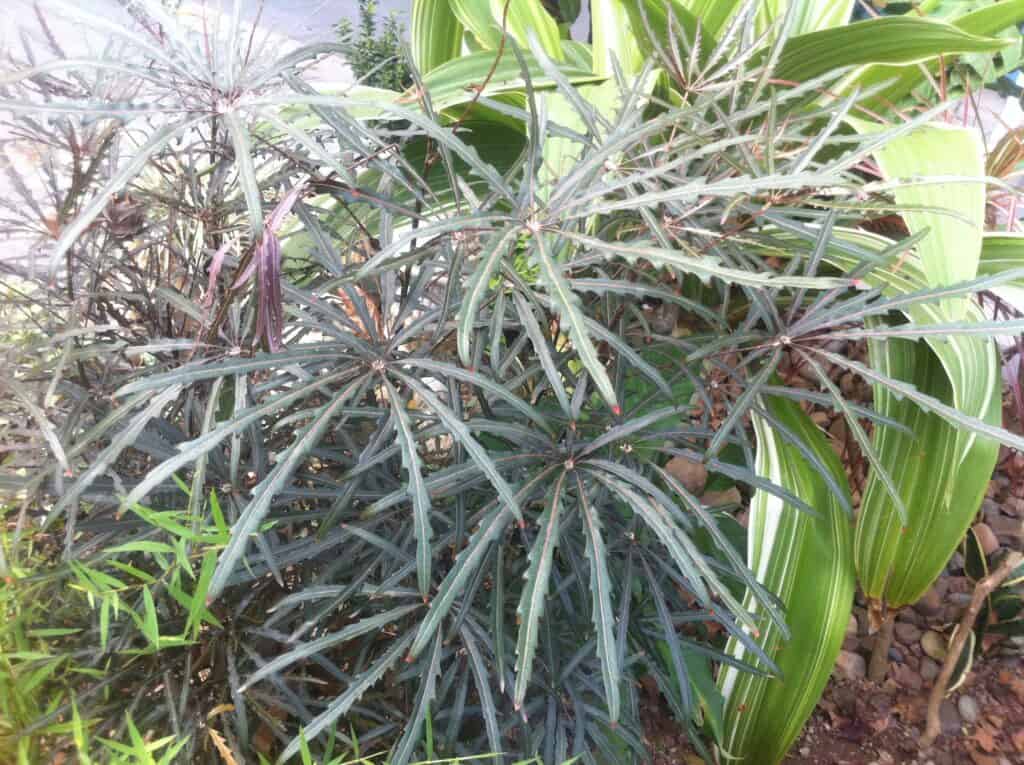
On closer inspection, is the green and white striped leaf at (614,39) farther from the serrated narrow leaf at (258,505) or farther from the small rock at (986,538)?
the small rock at (986,538)

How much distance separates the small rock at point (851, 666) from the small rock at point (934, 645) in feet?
0.36

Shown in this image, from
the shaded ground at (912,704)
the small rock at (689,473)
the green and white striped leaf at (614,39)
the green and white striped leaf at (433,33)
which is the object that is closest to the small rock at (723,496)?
the small rock at (689,473)

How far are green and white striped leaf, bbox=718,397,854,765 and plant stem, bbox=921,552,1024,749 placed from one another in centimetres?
18

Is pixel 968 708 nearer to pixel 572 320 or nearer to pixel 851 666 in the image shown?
pixel 851 666

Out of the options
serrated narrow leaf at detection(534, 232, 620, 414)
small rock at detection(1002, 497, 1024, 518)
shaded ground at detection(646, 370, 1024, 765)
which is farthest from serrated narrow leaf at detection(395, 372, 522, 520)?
small rock at detection(1002, 497, 1024, 518)

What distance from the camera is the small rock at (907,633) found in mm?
1158

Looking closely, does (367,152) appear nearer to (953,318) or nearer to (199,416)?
(199,416)

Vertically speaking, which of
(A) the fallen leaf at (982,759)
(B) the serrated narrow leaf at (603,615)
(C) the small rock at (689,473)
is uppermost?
(B) the serrated narrow leaf at (603,615)

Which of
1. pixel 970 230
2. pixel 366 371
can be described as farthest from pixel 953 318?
pixel 366 371

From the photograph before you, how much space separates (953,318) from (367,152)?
2.09 feet

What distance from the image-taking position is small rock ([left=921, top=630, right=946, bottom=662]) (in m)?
1.14

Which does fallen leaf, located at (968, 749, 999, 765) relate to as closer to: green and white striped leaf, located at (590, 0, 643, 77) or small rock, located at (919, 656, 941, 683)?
small rock, located at (919, 656, 941, 683)

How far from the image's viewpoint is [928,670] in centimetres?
112

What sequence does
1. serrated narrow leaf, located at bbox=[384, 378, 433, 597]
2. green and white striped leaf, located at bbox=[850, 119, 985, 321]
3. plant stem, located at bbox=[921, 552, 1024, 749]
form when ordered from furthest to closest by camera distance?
plant stem, located at bbox=[921, 552, 1024, 749] → green and white striped leaf, located at bbox=[850, 119, 985, 321] → serrated narrow leaf, located at bbox=[384, 378, 433, 597]
